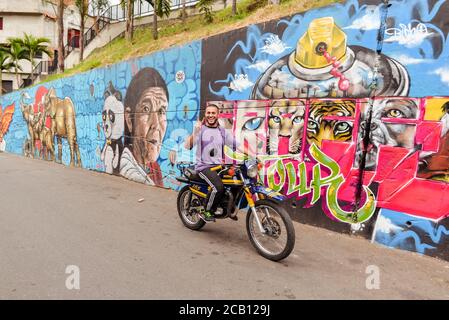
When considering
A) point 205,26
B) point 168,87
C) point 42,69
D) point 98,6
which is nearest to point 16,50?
point 42,69

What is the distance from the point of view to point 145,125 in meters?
9.38

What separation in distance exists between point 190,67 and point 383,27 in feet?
14.1

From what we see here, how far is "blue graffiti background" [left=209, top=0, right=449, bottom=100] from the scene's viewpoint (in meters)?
4.28

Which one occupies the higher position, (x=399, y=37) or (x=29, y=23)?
(x=29, y=23)

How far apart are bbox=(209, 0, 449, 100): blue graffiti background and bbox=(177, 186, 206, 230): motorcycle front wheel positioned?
2454 millimetres

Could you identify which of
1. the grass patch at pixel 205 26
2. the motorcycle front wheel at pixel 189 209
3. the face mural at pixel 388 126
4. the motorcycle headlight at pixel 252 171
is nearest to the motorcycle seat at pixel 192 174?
the motorcycle front wheel at pixel 189 209

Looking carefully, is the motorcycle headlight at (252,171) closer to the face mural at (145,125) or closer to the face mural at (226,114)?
the face mural at (226,114)

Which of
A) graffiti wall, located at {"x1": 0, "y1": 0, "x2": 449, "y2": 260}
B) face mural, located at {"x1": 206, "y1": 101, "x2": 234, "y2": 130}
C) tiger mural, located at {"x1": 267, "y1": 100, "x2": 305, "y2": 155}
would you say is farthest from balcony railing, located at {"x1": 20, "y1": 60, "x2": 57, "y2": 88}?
tiger mural, located at {"x1": 267, "y1": 100, "x2": 305, "y2": 155}

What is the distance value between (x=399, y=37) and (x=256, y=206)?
283cm

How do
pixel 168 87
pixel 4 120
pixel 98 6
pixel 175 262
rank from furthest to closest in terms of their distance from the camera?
1. pixel 98 6
2. pixel 4 120
3. pixel 168 87
4. pixel 175 262

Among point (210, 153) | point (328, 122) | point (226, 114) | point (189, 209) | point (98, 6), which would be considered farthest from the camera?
point (98, 6)

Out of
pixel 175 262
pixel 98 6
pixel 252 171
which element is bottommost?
pixel 175 262

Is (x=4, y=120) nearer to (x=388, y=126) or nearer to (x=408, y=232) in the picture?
(x=388, y=126)

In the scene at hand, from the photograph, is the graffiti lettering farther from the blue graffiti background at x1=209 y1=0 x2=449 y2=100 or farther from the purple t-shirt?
the blue graffiti background at x1=209 y1=0 x2=449 y2=100
